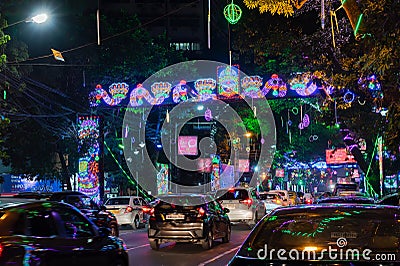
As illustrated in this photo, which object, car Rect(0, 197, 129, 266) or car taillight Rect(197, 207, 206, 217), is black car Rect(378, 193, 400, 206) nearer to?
car taillight Rect(197, 207, 206, 217)

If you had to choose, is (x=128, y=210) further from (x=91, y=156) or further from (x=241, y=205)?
(x=241, y=205)

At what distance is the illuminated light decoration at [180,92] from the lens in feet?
93.4

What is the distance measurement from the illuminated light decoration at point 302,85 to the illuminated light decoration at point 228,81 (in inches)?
102

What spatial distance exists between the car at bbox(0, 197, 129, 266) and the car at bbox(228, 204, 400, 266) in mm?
2701

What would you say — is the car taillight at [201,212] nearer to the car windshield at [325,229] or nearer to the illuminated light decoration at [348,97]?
the illuminated light decoration at [348,97]

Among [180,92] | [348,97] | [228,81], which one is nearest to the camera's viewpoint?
[348,97]

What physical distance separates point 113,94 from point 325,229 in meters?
23.8

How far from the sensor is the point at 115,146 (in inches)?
1455

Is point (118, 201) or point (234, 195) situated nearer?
point (234, 195)

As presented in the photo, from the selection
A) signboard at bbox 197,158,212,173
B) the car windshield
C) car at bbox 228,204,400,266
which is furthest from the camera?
signboard at bbox 197,158,212,173

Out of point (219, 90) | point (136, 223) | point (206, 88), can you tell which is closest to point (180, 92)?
point (206, 88)

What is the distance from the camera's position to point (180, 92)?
28.5 meters

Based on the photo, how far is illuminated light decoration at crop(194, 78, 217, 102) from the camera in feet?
91.4

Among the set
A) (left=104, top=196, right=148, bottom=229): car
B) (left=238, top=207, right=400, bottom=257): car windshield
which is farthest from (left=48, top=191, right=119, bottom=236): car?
(left=238, top=207, right=400, bottom=257): car windshield
